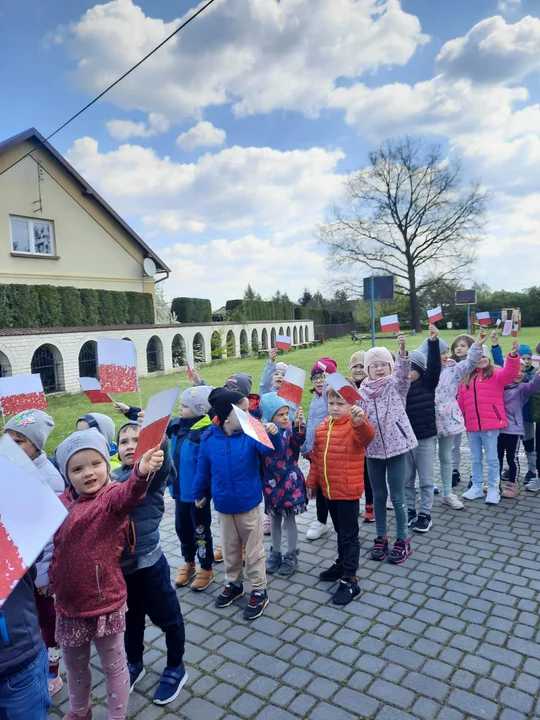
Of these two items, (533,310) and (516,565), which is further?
(533,310)

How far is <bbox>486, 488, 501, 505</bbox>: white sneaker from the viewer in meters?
5.53

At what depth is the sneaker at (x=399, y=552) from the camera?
434 centimetres

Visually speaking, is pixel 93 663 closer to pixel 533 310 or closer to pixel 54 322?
pixel 54 322

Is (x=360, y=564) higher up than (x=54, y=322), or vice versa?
(x=54, y=322)

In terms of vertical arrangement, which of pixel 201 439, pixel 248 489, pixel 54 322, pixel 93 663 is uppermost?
pixel 54 322

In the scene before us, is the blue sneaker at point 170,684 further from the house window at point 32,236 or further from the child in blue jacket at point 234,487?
the house window at point 32,236

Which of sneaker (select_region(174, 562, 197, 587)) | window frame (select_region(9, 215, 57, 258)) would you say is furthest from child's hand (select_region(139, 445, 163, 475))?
window frame (select_region(9, 215, 57, 258))

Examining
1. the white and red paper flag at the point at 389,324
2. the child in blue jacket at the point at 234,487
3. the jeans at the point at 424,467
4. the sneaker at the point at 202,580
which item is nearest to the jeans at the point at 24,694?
Answer: the child in blue jacket at the point at 234,487

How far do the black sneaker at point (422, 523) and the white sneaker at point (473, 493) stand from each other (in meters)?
1.01

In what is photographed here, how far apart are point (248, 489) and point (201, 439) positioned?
577 millimetres

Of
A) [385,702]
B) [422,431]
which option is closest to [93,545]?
[385,702]

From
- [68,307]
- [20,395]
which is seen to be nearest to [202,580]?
[20,395]

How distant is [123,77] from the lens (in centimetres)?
696

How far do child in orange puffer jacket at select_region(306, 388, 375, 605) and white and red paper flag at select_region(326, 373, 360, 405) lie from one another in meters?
0.26
